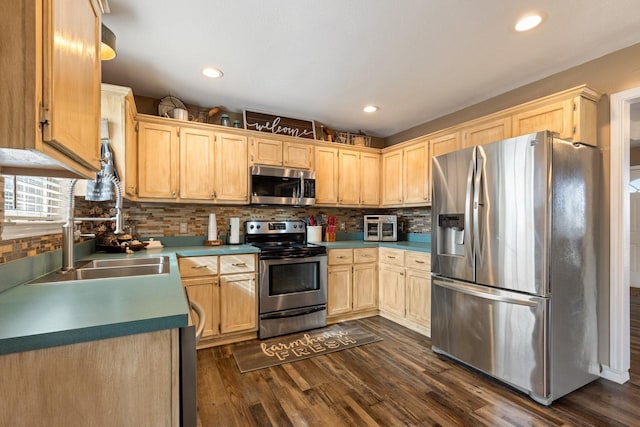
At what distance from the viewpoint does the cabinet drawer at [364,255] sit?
136 inches

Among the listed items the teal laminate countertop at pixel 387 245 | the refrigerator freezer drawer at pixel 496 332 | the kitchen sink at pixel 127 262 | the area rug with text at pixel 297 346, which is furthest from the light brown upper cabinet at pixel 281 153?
the refrigerator freezer drawer at pixel 496 332

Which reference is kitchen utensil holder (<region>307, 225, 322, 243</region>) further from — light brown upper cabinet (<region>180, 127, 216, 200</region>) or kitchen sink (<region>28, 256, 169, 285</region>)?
Result: kitchen sink (<region>28, 256, 169, 285</region>)

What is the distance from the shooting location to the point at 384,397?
1978 mm

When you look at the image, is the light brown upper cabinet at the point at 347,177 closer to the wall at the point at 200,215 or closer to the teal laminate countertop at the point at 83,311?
the wall at the point at 200,215

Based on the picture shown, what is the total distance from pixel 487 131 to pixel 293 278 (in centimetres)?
233

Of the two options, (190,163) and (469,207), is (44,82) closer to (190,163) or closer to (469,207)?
A: (190,163)

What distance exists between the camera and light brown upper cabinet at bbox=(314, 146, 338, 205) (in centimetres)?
361

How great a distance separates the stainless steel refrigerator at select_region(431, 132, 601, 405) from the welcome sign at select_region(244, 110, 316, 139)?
1.87 m

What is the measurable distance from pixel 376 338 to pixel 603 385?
5.48 feet

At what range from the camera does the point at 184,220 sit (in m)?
3.15

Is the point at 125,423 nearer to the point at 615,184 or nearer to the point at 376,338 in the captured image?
the point at 376,338

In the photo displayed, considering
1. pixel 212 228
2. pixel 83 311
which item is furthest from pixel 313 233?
pixel 83 311

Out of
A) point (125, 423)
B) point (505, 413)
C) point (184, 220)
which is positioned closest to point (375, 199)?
point (184, 220)

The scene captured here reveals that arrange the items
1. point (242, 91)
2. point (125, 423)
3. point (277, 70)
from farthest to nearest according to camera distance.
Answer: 1. point (242, 91)
2. point (277, 70)
3. point (125, 423)
